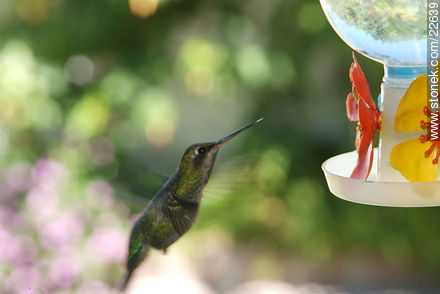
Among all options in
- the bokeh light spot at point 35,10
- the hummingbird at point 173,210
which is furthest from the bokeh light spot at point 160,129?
the hummingbird at point 173,210

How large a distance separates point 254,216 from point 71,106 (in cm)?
108

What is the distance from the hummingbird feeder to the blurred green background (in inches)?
62.1

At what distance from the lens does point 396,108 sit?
2.93ft

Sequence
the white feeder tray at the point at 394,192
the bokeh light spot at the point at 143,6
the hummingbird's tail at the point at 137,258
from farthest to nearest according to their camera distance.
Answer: the bokeh light spot at the point at 143,6 < the hummingbird's tail at the point at 137,258 < the white feeder tray at the point at 394,192

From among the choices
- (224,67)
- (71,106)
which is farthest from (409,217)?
(71,106)

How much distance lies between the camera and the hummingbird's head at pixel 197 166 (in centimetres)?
101

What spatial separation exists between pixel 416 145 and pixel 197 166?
1.22ft

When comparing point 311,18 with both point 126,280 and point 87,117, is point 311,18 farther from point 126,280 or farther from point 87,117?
point 126,280

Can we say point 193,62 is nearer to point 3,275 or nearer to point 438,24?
point 3,275

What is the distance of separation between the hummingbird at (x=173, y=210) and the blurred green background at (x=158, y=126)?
1395 millimetres

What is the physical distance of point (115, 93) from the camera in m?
2.77

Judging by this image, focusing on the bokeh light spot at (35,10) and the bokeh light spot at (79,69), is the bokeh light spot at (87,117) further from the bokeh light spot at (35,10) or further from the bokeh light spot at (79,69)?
the bokeh light spot at (35,10)

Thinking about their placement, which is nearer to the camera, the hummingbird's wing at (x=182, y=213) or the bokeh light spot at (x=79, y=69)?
the hummingbird's wing at (x=182, y=213)

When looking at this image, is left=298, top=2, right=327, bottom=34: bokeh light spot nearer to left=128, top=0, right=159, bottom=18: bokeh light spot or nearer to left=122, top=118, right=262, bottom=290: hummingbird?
left=128, top=0, right=159, bottom=18: bokeh light spot
